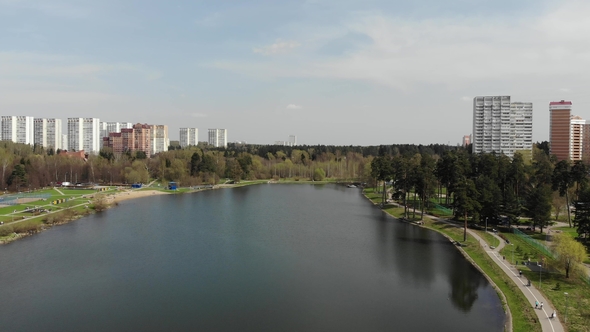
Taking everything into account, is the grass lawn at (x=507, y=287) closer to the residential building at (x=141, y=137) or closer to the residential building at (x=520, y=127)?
the residential building at (x=520, y=127)

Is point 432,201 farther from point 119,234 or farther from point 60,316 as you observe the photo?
point 60,316

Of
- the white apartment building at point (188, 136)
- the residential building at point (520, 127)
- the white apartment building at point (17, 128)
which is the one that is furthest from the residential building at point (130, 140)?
the residential building at point (520, 127)

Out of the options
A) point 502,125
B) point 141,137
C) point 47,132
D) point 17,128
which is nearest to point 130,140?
point 141,137

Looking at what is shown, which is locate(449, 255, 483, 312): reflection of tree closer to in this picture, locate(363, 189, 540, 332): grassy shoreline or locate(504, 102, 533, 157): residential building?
locate(363, 189, 540, 332): grassy shoreline

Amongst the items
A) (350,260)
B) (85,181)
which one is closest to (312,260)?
(350,260)

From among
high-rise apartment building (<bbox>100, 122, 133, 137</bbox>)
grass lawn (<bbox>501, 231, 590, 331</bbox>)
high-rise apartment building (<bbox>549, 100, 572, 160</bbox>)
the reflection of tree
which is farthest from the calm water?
high-rise apartment building (<bbox>100, 122, 133, 137</bbox>)
